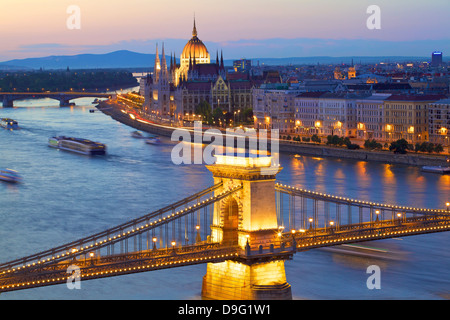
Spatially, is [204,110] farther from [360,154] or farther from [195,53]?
[360,154]

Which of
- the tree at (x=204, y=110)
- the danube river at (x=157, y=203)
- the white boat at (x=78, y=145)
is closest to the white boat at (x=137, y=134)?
the danube river at (x=157, y=203)

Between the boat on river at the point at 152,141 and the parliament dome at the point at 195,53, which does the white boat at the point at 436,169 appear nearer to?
the boat on river at the point at 152,141

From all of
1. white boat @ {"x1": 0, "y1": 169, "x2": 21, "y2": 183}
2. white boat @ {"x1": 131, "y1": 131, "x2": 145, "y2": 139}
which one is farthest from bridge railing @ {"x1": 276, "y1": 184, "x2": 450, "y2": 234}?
white boat @ {"x1": 131, "y1": 131, "x2": 145, "y2": 139}

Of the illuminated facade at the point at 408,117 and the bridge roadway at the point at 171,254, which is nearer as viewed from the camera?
the bridge roadway at the point at 171,254

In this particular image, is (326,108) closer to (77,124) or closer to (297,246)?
(77,124)

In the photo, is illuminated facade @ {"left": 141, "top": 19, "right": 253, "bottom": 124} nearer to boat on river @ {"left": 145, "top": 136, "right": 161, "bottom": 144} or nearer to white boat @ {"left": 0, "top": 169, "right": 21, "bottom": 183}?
boat on river @ {"left": 145, "top": 136, "right": 161, "bottom": 144}
